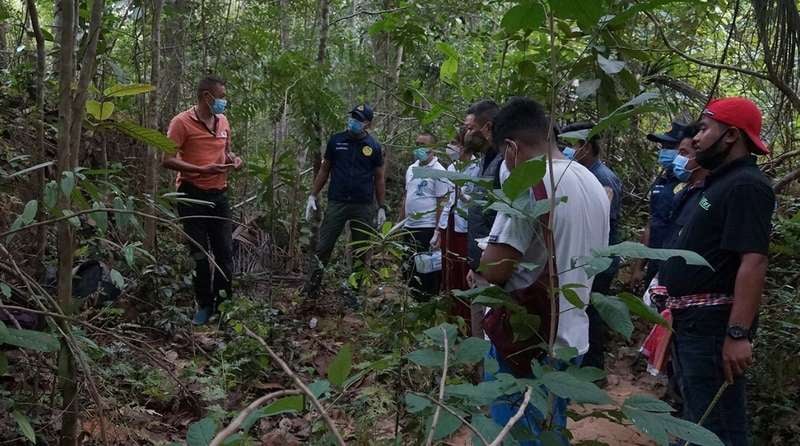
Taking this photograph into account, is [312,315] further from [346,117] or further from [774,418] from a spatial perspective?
[774,418]

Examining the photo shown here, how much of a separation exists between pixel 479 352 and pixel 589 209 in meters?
1.04

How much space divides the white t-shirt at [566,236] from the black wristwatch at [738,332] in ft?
1.77

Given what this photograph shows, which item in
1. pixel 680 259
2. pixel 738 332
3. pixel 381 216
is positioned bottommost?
pixel 381 216

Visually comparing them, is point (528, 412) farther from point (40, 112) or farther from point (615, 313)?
point (40, 112)

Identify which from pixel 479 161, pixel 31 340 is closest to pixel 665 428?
pixel 31 340

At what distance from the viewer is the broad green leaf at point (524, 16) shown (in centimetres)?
162

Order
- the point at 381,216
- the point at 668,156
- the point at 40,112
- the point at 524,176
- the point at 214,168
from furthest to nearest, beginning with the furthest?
the point at 381,216, the point at 214,168, the point at 668,156, the point at 40,112, the point at 524,176

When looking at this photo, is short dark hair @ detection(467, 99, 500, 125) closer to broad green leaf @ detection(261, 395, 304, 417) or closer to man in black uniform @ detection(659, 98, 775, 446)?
man in black uniform @ detection(659, 98, 775, 446)

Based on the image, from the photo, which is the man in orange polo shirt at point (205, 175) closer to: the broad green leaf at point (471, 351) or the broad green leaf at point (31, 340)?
the broad green leaf at point (31, 340)

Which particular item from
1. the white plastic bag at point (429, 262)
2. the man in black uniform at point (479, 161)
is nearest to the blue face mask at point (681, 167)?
the man in black uniform at point (479, 161)

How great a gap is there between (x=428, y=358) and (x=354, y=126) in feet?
15.7

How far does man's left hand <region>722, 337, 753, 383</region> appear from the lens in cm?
243

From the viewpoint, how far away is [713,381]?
2580mm

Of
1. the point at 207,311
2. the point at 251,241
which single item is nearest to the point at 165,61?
the point at 251,241
